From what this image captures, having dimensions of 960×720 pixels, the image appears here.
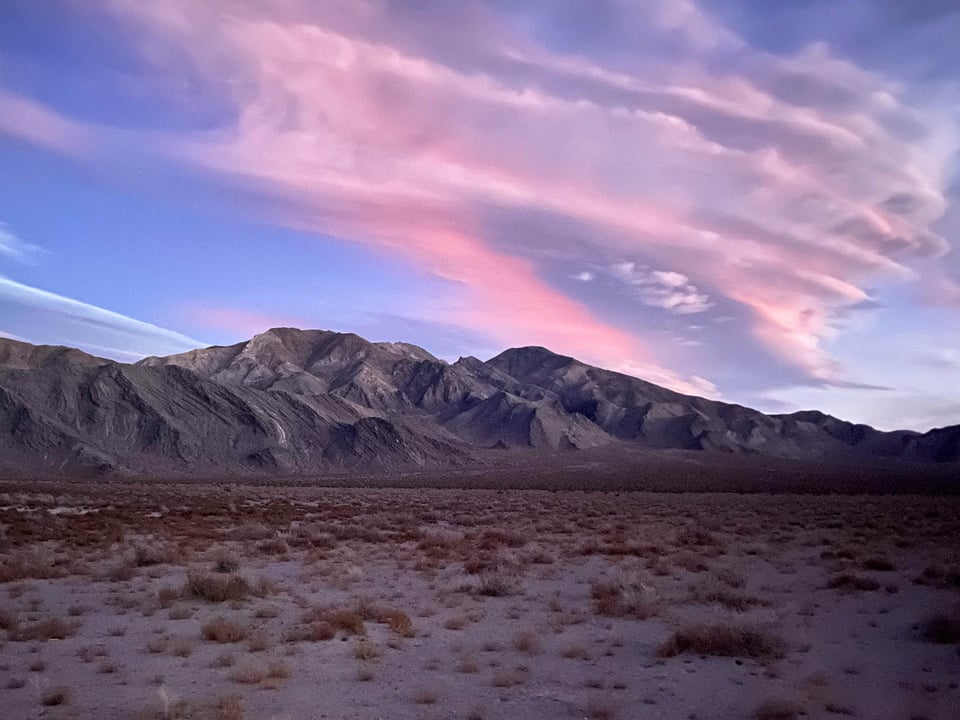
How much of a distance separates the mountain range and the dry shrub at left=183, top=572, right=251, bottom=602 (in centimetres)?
8306

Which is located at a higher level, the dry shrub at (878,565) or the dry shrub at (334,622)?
the dry shrub at (878,565)

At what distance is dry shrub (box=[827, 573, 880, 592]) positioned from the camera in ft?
51.1

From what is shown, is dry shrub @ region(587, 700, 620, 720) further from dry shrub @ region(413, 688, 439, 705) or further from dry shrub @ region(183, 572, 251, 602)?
dry shrub @ region(183, 572, 251, 602)

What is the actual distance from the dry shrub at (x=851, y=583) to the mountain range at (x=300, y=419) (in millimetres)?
88364

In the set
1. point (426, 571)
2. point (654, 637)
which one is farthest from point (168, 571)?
point (654, 637)

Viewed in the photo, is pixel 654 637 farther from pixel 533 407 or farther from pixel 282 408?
pixel 533 407

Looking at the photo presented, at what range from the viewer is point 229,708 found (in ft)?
26.1

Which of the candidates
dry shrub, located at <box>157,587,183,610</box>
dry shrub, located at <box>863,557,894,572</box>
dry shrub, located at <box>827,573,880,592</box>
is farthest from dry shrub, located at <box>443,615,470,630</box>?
dry shrub, located at <box>863,557,894,572</box>

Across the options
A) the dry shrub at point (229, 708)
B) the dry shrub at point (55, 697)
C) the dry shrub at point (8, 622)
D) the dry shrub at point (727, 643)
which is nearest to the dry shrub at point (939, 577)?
the dry shrub at point (727, 643)

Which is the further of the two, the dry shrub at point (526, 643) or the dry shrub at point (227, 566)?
the dry shrub at point (227, 566)

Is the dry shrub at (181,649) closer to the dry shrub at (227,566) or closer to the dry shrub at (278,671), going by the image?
the dry shrub at (278,671)

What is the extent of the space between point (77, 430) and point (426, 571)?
98.2 meters

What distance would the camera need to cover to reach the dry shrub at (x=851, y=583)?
1559 cm

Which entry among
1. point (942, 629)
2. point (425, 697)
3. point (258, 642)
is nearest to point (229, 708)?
point (425, 697)
